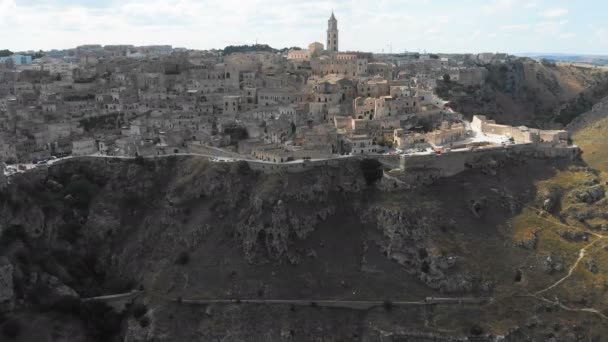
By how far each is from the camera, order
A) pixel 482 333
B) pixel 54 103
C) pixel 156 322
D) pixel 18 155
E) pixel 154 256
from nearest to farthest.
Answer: pixel 482 333 < pixel 156 322 < pixel 154 256 < pixel 18 155 < pixel 54 103

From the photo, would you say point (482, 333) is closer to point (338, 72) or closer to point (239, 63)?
point (338, 72)

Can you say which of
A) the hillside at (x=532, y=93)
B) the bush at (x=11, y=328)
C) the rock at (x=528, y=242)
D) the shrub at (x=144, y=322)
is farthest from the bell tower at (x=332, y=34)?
the bush at (x=11, y=328)

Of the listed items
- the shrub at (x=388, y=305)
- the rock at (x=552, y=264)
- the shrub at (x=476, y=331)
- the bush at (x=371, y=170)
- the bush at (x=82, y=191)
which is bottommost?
the shrub at (x=476, y=331)

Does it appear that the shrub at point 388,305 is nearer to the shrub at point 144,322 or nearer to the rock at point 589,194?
the shrub at point 144,322

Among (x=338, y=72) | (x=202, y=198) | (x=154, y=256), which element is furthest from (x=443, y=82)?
(x=154, y=256)

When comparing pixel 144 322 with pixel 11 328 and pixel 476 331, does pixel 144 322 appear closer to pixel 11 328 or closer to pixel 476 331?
pixel 11 328
